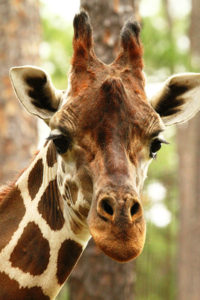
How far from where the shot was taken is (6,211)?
16.8 ft

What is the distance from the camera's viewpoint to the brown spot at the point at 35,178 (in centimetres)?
512

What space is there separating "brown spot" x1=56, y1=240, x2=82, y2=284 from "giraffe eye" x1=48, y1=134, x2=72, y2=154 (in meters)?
0.84

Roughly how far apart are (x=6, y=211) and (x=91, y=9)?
12.8 feet

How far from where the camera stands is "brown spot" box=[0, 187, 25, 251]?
496 cm

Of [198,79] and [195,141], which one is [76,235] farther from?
[195,141]

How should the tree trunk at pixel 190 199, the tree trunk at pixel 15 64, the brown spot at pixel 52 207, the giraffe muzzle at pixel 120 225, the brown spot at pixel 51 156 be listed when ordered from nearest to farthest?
the giraffe muzzle at pixel 120 225
the brown spot at pixel 52 207
the brown spot at pixel 51 156
the tree trunk at pixel 15 64
the tree trunk at pixel 190 199

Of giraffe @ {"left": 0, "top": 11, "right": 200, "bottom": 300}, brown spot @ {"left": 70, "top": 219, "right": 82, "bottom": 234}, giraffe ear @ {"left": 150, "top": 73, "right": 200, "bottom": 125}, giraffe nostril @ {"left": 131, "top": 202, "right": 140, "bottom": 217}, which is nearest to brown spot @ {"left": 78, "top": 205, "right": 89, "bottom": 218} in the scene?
giraffe @ {"left": 0, "top": 11, "right": 200, "bottom": 300}

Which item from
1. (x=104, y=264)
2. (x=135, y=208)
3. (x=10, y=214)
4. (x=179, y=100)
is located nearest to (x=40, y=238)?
(x=10, y=214)

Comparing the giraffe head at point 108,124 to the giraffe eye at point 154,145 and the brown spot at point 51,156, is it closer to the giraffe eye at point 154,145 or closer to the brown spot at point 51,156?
the giraffe eye at point 154,145

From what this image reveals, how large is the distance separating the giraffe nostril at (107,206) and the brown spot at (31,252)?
1.03 metres

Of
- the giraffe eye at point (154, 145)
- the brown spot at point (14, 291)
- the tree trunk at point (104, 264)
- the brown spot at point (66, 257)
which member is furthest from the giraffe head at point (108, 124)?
the tree trunk at point (104, 264)

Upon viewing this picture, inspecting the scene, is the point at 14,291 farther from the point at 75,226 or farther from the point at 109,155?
the point at 109,155

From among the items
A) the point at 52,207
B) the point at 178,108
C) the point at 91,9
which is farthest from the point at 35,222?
the point at 91,9

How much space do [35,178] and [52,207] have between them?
0.35 meters
